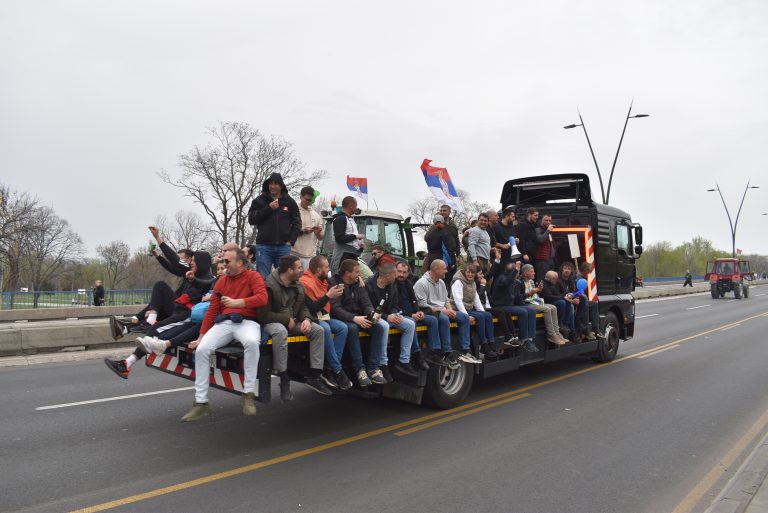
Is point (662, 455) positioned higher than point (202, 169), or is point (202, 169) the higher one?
point (202, 169)

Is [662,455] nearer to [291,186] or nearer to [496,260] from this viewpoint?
[496,260]

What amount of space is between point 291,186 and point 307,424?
36214mm

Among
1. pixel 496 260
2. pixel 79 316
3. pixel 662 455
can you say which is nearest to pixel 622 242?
pixel 496 260

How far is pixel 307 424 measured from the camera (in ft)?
20.5

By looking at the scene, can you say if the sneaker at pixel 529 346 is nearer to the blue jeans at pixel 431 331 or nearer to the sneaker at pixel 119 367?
the blue jeans at pixel 431 331

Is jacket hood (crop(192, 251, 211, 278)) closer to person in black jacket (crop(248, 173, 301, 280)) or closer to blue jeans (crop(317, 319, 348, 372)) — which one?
person in black jacket (crop(248, 173, 301, 280))

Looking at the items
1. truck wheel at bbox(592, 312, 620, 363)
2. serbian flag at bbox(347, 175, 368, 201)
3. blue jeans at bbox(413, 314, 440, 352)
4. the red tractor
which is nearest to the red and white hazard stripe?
blue jeans at bbox(413, 314, 440, 352)

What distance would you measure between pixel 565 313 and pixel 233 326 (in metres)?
6.07

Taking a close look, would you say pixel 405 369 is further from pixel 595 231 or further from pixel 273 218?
pixel 595 231

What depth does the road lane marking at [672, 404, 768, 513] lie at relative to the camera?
4.36 metres

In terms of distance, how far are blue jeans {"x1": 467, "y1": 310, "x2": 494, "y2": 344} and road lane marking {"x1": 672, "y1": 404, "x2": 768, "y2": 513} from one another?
9.52 feet

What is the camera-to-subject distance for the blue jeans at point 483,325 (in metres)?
7.30

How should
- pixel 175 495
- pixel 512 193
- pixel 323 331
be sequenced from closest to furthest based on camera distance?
pixel 175 495 → pixel 323 331 → pixel 512 193

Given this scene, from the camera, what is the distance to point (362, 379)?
5770 millimetres
